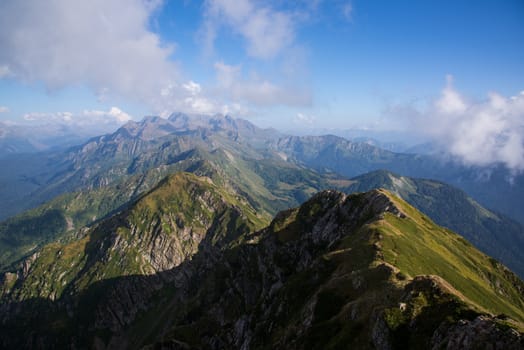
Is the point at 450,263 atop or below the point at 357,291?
below

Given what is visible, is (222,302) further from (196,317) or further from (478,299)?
(478,299)

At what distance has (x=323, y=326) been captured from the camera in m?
65.7

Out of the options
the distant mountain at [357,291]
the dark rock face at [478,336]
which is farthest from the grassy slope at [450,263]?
the dark rock face at [478,336]

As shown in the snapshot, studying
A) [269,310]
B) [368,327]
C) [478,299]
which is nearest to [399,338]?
[368,327]

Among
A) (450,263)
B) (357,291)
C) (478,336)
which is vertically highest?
(478,336)

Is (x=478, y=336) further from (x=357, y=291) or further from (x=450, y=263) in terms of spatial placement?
(x=450, y=263)

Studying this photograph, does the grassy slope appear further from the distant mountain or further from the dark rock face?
the dark rock face

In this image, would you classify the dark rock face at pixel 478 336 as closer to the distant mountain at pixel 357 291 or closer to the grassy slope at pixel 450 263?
the distant mountain at pixel 357 291

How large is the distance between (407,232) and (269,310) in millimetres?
65315

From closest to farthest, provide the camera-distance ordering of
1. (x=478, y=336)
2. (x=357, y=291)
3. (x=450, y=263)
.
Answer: (x=478, y=336) < (x=357, y=291) < (x=450, y=263)

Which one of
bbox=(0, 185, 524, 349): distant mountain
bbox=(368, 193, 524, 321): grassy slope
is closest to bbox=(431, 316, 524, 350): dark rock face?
bbox=(0, 185, 524, 349): distant mountain

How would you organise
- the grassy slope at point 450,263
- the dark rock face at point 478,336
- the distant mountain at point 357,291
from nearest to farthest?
the dark rock face at point 478,336 → the distant mountain at point 357,291 → the grassy slope at point 450,263

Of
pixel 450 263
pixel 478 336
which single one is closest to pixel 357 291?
pixel 478 336

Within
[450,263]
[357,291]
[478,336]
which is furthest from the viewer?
[450,263]
